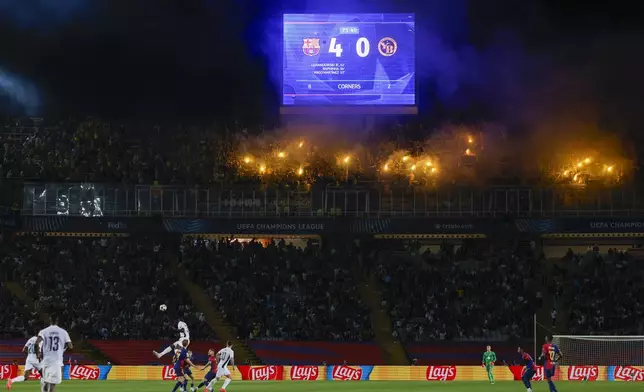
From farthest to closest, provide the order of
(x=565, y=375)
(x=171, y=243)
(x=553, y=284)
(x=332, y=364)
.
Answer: (x=171, y=243)
(x=553, y=284)
(x=332, y=364)
(x=565, y=375)

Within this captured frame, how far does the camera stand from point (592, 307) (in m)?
61.7

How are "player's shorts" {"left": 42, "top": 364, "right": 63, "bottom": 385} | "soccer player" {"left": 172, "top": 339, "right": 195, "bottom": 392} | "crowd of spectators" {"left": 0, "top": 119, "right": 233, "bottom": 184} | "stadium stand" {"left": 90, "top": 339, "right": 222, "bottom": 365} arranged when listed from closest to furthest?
1. "player's shorts" {"left": 42, "top": 364, "right": 63, "bottom": 385}
2. "soccer player" {"left": 172, "top": 339, "right": 195, "bottom": 392}
3. "stadium stand" {"left": 90, "top": 339, "right": 222, "bottom": 365}
4. "crowd of spectators" {"left": 0, "top": 119, "right": 233, "bottom": 184}

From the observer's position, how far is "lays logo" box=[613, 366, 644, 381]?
2119 inches

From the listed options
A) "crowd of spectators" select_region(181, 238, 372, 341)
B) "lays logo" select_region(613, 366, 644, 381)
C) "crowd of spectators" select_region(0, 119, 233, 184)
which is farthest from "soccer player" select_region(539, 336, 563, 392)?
"crowd of spectators" select_region(0, 119, 233, 184)

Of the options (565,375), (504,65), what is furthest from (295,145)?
(565,375)

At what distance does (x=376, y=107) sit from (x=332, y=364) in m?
16.1

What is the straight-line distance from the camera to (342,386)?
4875cm

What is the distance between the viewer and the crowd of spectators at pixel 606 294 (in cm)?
6056

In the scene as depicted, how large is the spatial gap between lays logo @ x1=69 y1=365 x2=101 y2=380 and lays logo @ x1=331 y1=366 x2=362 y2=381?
12181 mm

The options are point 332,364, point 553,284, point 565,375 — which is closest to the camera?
point 565,375

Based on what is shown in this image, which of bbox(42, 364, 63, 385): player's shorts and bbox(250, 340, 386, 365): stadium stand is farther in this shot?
bbox(250, 340, 386, 365): stadium stand

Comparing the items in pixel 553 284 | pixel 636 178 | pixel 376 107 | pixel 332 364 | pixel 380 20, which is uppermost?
pixel 380 20

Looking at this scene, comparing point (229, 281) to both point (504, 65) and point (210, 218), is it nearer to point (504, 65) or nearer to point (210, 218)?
point (210, 218)

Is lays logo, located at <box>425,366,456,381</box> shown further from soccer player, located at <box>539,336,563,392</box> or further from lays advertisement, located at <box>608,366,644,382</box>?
soccer player, located at <box>539,336,563,392</box>
